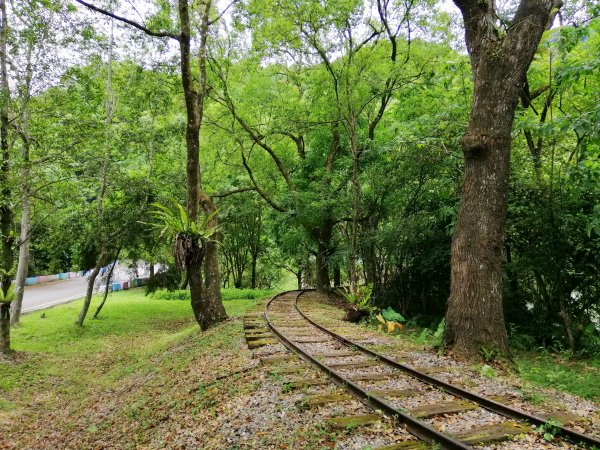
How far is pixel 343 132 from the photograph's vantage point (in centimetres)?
1691

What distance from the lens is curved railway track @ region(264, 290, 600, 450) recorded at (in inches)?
134

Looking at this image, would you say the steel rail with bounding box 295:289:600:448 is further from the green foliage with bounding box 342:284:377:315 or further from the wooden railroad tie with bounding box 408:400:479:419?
the green foliage with bounding box 342:284:377:315

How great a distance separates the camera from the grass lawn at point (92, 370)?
6.45 metres

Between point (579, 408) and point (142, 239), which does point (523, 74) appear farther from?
point (142, 239)

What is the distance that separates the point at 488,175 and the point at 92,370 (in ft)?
32.5

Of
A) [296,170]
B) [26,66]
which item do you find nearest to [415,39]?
[296,170]

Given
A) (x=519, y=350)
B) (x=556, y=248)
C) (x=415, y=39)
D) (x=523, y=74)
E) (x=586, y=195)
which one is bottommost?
(x=519, y=350)

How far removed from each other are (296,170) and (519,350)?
13.0 metres

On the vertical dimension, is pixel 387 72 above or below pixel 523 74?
above

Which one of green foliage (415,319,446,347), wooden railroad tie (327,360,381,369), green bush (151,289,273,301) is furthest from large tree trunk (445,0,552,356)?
green bush (151,289,273,301)

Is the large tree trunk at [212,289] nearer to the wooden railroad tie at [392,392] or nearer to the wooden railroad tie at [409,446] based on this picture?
the wooden railroad tie at [392,392]

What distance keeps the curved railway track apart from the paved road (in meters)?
17.2

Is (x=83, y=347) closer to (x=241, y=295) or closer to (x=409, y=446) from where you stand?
(x=241, y=295)

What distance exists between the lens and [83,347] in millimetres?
11922
